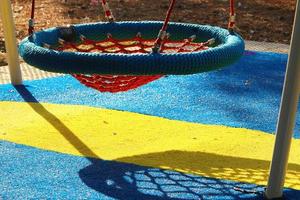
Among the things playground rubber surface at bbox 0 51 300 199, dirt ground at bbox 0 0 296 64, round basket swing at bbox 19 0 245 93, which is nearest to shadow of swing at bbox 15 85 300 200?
playground rubber surface at bbox 0 51 300 199

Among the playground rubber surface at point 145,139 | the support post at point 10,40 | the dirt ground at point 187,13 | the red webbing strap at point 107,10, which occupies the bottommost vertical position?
the dirt ground at point 187,13

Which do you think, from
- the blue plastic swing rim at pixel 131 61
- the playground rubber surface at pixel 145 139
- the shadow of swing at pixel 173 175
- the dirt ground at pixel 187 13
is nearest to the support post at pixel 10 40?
the playground rubber surface at pixel 145 139

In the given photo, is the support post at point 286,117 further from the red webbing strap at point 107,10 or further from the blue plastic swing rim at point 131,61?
the red webbing strap at point 107,10

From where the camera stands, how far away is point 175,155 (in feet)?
10.0

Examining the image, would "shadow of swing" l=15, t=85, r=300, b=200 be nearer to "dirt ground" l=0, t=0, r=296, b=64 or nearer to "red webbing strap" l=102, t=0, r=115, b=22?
"red webbing strap" l=102, t=0, r=115, b=22

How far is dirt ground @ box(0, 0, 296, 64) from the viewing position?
6.88 metres

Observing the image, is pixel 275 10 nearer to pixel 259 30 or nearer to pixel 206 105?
pixel 259 30

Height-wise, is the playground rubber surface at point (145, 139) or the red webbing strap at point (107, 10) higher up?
the red webbing strap at point (107, 10)

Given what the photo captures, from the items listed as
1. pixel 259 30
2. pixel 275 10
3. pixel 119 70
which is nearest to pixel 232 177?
pixel 119 70

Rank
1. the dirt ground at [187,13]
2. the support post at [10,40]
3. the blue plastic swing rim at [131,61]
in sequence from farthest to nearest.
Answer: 1. the dirt ground at [187,13]
2. the support post at [10,40]
3. the blue plastic swing rim at [131,61]

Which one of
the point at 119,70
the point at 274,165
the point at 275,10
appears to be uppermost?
the point at 119,70

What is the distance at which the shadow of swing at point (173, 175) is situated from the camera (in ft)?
8.43

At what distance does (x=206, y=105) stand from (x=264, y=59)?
5.32 feet

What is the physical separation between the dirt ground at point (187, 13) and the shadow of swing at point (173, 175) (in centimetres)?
368
